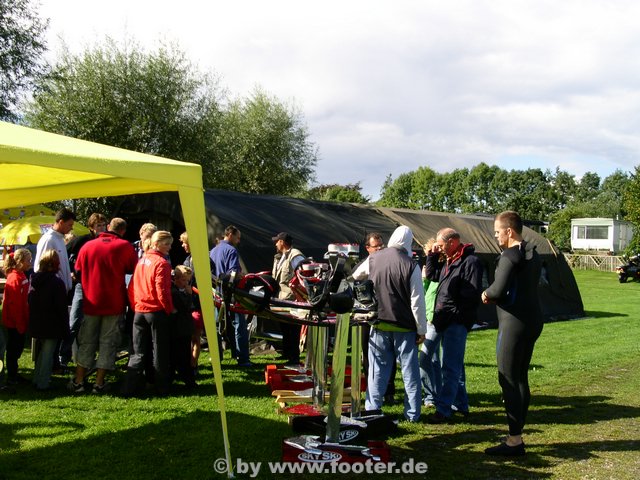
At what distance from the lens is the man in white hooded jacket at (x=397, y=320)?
214 inches

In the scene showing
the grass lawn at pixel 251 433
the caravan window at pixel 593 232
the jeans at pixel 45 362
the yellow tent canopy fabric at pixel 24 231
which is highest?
the caravan window at pixel 593 232

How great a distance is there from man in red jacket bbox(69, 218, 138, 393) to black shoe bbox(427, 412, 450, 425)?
342cm

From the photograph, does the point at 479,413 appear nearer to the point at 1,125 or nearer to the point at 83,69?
the point at 1,125

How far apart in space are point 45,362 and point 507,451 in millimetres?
4861

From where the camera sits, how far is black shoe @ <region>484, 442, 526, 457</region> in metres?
4.84

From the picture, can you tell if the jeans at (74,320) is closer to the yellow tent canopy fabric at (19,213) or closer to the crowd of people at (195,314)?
the crowd of people at (195,314)

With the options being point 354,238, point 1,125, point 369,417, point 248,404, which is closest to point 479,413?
point 369,417

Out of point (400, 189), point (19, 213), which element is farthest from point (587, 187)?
point (19, 213)

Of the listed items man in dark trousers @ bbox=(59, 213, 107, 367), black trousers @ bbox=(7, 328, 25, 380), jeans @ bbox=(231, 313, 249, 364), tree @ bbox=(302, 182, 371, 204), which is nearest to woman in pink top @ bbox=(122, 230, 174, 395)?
man in dark trousers @ bbox=(59, 213, 107, 367)

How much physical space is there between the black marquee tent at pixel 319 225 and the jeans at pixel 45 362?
142 inches

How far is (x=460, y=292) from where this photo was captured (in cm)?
585

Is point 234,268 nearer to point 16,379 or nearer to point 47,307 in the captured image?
point 47,307

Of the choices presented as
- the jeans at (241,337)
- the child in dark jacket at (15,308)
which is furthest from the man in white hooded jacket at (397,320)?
the child in dark jacket at (15,308)

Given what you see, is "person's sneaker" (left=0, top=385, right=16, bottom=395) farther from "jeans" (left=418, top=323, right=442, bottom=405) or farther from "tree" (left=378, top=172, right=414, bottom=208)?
"tree" (left=378, top=172, right=414, bottom=208)
